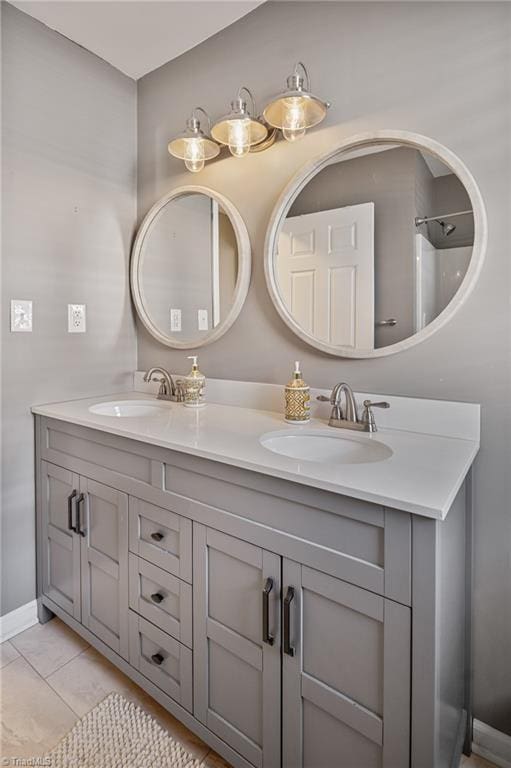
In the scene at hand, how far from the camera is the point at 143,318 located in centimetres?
202

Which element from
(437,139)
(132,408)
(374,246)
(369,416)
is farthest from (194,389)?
(437,139)

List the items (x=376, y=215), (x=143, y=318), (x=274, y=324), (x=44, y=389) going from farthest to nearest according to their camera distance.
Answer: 1. (x=143, y=318)
2. (x=44, y=389)
3. (x=274, y=324)
4. (x=376, y=215)

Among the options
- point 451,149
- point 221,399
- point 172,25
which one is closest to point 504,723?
point 221,399

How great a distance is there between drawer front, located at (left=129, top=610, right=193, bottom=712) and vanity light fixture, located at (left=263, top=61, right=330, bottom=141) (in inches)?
67.1

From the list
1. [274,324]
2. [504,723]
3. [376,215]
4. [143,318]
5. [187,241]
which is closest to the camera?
[504,723]

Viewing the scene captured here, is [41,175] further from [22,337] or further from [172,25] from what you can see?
[172,25]

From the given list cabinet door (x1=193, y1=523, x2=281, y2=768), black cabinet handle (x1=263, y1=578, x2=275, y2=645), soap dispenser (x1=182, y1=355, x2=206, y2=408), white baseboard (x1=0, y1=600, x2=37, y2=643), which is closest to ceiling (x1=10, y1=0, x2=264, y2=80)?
soap dispenser (x1=182, y1=355, x2=206, y2=408)

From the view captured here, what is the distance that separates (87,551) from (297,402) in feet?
3.11

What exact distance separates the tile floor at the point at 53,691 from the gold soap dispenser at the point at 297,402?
1021 mm

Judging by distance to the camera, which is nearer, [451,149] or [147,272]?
[451,149]

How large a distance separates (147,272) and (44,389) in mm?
744

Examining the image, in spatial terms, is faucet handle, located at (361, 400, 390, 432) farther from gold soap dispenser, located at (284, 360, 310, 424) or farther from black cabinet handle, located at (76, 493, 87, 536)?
black cabinet handle, located at (76, 493, 87, 536)

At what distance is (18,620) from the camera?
1697 millimetres

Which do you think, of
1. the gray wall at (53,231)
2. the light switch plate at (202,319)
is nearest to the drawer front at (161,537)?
the gray wall at (53,231)
